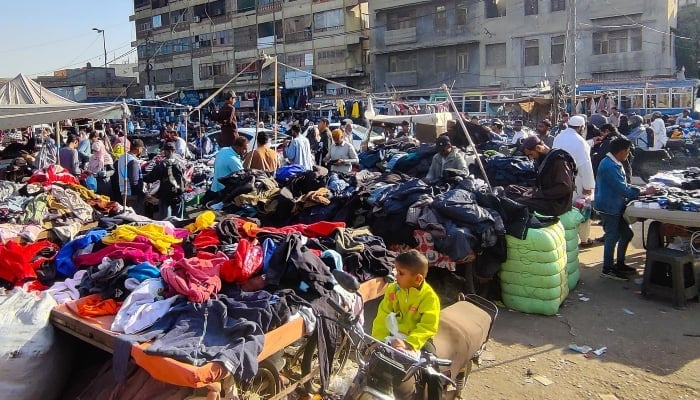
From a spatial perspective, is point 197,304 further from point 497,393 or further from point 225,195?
point 225,195

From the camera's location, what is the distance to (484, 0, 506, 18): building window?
34.5 meters

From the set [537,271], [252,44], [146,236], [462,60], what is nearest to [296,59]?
[252,44]

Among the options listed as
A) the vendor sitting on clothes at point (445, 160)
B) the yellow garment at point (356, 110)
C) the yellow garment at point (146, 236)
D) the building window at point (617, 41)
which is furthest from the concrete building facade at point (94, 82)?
the yellow garment at point (146, 236)

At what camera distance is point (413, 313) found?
3420 millimetres

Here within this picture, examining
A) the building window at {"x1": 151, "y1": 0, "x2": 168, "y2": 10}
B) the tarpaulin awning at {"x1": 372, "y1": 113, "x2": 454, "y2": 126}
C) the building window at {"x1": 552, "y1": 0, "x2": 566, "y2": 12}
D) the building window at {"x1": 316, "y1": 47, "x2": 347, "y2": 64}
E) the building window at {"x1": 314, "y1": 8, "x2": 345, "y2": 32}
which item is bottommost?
the tarpaulin awning at {"x1": 372, "y1": 113, "x2": 454, "y2": 126}

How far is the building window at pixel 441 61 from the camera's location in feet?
123

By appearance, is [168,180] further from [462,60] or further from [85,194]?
[462,60]

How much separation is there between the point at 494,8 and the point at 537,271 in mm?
32481

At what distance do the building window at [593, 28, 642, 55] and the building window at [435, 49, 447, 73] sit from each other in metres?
9.45

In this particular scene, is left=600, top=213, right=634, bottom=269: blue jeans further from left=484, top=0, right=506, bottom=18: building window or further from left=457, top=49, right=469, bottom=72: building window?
left=457, top=49, right=469, bottom=72: building window

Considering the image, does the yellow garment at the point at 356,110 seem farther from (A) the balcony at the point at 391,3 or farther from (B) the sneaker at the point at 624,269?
(B) the sneaker at the point at 624,269

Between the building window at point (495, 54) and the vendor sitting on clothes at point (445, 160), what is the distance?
2928 cm

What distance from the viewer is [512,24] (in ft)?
111

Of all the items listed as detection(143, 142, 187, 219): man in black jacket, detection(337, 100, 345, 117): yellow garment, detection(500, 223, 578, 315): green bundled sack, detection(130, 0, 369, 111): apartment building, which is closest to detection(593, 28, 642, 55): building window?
detection(337, 100, 345, 117): yellow garment
